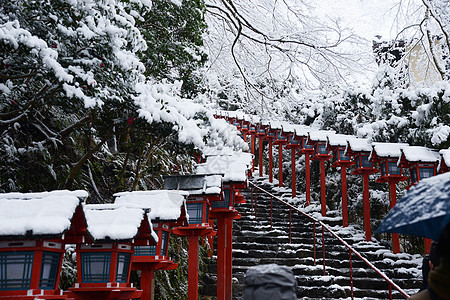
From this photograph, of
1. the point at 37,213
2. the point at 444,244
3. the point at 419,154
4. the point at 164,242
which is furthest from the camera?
the point at 419,154

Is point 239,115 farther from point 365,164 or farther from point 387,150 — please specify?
point 387,150

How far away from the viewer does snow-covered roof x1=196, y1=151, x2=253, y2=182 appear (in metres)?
9.22

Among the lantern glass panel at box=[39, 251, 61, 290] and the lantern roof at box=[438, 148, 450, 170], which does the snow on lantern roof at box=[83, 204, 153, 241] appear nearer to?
the lantern glass panel at box=[39, 251, 61, 290]

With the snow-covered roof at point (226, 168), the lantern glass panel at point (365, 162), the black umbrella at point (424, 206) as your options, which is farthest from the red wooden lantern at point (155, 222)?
the lantern glass panel at point (365, 162)

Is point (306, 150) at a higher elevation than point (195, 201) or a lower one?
higher

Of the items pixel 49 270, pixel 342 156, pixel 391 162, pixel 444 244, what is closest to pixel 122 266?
pixel 49 270

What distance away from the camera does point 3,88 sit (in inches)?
198

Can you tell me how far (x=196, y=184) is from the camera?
725cm

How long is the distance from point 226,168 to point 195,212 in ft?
8.61

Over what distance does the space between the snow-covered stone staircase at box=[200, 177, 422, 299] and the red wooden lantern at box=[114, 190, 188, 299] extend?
4.51 metres

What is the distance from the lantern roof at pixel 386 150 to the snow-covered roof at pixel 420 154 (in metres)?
0.66

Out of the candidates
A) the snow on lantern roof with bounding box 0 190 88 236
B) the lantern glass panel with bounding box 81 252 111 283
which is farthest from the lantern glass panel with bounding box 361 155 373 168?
the snow on lantern roof with bounding box 0 190 88 236

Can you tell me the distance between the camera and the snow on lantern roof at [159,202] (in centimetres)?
554

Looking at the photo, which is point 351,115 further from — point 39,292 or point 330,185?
point 39,292
